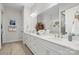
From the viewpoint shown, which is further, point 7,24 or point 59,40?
point 7,24

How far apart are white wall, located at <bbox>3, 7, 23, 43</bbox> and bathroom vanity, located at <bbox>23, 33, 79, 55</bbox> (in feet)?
0.56

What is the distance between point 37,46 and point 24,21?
552mm

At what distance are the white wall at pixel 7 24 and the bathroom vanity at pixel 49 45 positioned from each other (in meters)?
0.17

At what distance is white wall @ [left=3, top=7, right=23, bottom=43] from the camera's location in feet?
7.45

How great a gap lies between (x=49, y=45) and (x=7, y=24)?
0.89 metres

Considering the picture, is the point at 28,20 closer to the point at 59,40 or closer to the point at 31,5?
the point at 31,5

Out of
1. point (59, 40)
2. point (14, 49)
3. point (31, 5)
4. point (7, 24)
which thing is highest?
point (31, 5)

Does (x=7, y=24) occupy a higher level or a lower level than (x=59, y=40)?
higher

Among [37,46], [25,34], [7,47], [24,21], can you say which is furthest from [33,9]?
[7,47]

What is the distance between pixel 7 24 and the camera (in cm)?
232

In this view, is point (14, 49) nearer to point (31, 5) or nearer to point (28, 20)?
point (28, 20)

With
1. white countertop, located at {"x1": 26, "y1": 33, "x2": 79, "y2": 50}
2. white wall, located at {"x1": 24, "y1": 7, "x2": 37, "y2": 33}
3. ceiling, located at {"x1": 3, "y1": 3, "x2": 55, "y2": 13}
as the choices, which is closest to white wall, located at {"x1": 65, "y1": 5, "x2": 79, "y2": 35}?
white countertop, located at {"x1": 26, "y1": 33, "x2": 79, "y2": 50}

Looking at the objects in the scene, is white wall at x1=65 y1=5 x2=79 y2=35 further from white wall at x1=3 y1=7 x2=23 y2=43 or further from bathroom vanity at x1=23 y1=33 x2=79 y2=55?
white wall at x1=3 y1=7 x2=23 y2=43

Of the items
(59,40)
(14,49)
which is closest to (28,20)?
(14,49)
